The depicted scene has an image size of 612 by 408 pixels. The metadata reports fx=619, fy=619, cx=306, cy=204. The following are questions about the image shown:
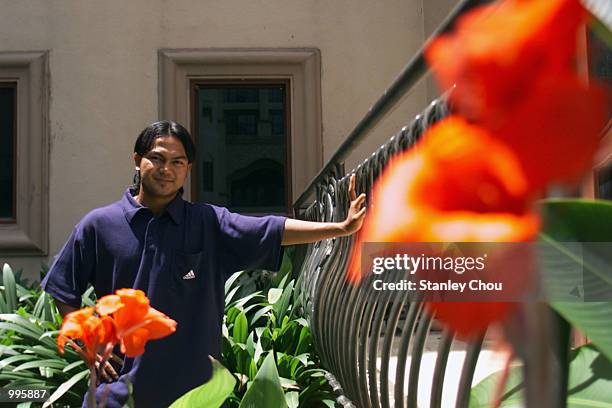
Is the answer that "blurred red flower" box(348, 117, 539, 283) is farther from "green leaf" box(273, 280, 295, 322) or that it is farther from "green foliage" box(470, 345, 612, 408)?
"green leaf" box(273, 280, 295, 322)

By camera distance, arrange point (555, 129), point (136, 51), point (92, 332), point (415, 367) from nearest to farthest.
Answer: point (555, 129)
point (92, 332)
point (415, 367)
point (136, 51)

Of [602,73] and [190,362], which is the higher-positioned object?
[602,73]

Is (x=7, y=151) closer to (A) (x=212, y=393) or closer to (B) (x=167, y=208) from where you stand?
(B) (x=167, y=208)

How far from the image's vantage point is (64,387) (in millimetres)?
2338

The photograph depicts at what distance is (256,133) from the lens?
5.13 m

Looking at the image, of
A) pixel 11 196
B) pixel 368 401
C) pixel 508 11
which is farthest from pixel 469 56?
pixel 11 196

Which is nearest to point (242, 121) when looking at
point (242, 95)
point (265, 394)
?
point (242, 95)

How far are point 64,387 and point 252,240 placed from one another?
4.19ft

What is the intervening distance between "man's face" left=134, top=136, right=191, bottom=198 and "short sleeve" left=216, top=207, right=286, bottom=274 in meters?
0.16

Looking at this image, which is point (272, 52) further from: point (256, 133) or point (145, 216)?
point (145, 216)

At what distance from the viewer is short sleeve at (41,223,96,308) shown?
1.50 metres

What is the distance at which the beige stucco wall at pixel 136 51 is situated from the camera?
482cm

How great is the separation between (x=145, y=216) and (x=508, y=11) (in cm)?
146

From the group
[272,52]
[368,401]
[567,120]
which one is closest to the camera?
[567,120]
